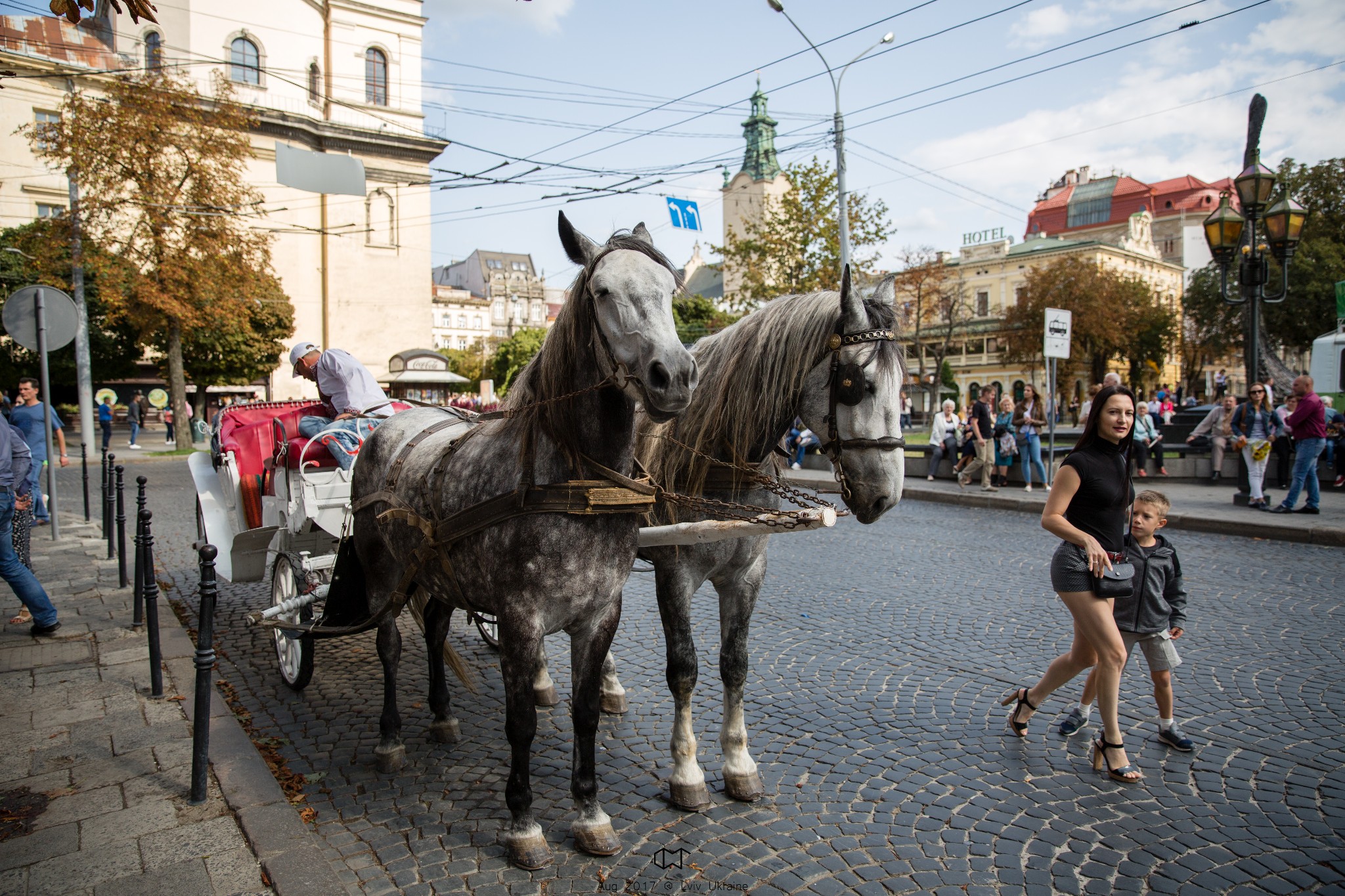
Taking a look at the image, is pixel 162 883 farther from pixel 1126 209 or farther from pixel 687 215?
pixel 1126 209

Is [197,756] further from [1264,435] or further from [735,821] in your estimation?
[1264,435]

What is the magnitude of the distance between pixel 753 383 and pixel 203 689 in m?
2.74

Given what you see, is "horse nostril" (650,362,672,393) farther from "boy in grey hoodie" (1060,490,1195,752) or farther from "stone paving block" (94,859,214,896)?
"boy in grey hoodie" (1060,490,1195,752)

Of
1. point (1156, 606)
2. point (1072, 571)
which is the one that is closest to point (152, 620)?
point (1072, 571)

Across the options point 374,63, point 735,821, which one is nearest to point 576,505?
point 735,821

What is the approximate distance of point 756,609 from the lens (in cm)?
674

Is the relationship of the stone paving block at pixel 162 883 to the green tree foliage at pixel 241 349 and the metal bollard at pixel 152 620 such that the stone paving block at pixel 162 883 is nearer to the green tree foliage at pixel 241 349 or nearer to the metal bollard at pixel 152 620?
the metal bollard at pixel 152 620

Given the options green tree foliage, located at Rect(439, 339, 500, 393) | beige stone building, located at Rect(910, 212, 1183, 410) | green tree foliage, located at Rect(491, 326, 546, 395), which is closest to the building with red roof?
beige stone building, located at Rect(910, 212, 1183, 410)

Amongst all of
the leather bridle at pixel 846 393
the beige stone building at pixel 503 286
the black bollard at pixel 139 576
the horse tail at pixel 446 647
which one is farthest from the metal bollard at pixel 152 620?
the beige stone building at pixel 503 286

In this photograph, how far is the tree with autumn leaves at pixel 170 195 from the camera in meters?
22.3

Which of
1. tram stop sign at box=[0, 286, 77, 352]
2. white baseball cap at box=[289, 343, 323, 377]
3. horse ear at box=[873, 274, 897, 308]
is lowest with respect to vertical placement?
white baseball cap at box=[289, 343, 323, 377]

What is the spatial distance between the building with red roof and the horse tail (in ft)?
258

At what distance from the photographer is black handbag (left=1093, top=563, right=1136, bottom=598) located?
3840 mm

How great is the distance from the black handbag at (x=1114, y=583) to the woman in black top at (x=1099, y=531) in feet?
0.10
